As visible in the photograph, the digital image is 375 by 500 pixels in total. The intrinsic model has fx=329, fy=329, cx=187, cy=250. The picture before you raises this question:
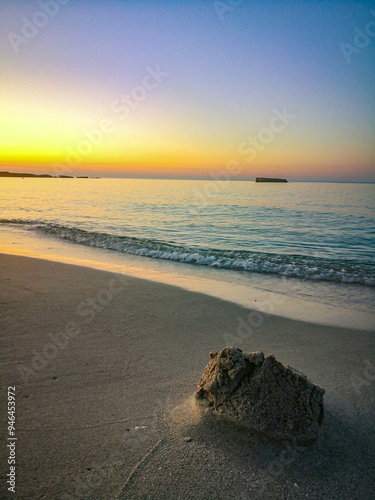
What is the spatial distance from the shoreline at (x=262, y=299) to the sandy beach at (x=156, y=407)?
0.46 meters

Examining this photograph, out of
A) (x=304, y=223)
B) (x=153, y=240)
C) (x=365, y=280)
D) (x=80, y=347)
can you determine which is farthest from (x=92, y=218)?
(x=80, y=347)

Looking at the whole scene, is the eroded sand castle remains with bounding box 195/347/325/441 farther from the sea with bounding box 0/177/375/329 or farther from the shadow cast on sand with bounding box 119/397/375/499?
the sea with bounding box 0/177/375/329

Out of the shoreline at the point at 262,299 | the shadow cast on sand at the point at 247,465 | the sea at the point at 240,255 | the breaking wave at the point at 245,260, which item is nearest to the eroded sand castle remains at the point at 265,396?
the shadow cast on sand at the point at 247,465

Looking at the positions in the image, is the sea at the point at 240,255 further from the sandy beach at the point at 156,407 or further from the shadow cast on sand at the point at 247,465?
the shadow cast on sand at the point at 247,465

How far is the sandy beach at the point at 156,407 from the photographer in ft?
6.87

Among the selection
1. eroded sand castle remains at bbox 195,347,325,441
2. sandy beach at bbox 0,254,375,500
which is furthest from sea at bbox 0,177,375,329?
eroded sand castle remains at bbox 195,347,325,441

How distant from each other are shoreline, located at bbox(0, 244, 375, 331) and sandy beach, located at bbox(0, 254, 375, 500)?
46cm

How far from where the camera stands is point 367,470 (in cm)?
220

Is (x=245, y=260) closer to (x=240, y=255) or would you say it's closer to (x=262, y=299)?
(x=240, y=255)

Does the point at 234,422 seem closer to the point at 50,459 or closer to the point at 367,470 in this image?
the point at 367,470

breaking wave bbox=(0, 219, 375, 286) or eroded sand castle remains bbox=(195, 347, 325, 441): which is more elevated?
eroded sand castle remains bbox=(195, 347, 325, 441)

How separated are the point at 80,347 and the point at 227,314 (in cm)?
239

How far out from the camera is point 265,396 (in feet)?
8.11

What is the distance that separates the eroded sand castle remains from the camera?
2393 millimetres
